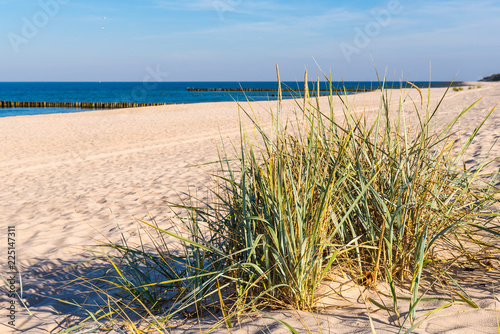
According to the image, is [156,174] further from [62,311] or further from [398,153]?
[398,153]

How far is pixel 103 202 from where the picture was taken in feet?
16.7

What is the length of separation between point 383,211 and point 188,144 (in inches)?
329

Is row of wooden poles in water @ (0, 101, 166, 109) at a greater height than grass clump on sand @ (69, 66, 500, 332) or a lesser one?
greater

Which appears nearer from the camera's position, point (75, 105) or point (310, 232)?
point (310, 232)

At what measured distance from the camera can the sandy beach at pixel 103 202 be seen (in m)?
1.81

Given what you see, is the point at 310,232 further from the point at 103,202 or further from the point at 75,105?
the point at 75,105

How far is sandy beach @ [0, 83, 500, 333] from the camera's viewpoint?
181 centimetres

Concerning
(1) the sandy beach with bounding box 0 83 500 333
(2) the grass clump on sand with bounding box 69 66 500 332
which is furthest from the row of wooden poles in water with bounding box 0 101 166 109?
(2) the grass clump on sand with bounding box 69 66 500 332

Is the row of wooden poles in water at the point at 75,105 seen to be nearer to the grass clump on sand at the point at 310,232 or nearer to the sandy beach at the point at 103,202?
the sandy beach at the point at 103,202

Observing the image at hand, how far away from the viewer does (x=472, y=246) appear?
2.47 metres

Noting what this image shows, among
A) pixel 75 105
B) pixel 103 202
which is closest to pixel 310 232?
pixel 103 202

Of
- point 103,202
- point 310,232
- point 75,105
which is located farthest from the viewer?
point 75,105

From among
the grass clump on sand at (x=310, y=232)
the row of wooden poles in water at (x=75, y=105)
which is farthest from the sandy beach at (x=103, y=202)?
the row of wooden poles in water at (x=75, y=105)

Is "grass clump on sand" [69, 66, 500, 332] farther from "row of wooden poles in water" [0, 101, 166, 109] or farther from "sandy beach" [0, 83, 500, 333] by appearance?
"row of wooden poles in water" [0, 101, 166, 109]
